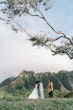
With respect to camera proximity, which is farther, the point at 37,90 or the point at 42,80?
the point at 42,80

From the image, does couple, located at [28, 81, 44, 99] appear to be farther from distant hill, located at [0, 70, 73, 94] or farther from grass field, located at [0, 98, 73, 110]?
distant hill, located at [0, 70, 73, 94]

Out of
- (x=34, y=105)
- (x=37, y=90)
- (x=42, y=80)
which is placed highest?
(x=34, y=105)

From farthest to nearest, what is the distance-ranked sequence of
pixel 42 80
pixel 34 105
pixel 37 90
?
pixel 42 80
pixel 37 90
pixel 34 105

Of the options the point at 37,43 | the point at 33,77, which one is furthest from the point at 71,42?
the point at 33,77

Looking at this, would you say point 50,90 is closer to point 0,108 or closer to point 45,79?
point 0,108

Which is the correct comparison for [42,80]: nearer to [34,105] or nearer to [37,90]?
[37,90]

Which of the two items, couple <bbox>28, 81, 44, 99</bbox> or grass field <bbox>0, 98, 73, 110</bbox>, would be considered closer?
grass field <bbox>0, 98, 73, 110</bbox>

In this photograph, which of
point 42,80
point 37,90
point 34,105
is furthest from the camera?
point 42,80

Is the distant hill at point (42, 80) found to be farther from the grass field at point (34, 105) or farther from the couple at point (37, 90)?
the grass field at point (34, 105)

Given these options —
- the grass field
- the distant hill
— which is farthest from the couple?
the distant hill

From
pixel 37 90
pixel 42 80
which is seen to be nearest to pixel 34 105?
pixel 37 90

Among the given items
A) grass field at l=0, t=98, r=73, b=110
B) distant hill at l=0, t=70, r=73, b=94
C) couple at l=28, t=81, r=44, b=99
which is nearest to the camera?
grass field at l=0, t=98, r=73, b=110

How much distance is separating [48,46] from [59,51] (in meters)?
1.54

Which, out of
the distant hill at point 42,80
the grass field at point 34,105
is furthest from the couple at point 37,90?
the distant hill at point 42,80
